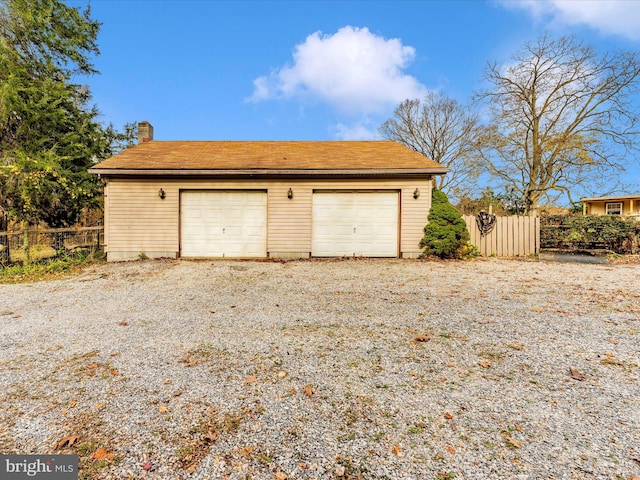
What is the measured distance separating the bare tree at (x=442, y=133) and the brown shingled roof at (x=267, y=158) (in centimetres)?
1284

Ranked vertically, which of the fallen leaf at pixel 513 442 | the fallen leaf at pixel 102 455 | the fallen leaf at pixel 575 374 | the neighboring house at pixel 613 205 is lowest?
the fallen leaf at pixel 102 455

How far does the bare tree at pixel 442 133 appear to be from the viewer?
2231 cm

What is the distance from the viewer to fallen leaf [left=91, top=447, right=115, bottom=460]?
5.69 feet

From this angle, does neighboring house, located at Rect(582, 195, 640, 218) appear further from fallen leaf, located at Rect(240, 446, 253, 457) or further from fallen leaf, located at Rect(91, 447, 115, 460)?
fallen leaf, located at Rect(91, 447, 115, 460)

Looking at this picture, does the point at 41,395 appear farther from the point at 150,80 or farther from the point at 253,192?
the point at 150,80

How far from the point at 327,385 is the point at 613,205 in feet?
97.8

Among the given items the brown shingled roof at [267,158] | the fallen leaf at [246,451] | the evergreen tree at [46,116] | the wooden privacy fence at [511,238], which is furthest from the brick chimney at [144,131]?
the fallen leaf at [246,451]

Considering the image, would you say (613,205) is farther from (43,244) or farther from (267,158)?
(43,244)

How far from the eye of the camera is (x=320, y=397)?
7.61 feet

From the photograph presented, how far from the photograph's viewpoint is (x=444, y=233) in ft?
30.0

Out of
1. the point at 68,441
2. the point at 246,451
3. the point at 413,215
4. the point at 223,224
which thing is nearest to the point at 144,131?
the point at 223,224

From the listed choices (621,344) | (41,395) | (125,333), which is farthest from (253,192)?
(621,344)

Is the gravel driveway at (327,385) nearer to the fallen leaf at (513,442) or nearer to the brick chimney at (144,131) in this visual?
the fallen leaf at (513,442)

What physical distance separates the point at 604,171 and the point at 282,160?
18600mm
